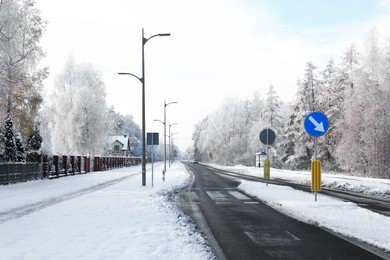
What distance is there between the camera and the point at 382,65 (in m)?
36.5

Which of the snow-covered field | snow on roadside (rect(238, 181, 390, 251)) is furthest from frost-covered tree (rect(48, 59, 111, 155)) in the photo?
snow on roadside (rect(238, 181, 390, 251))

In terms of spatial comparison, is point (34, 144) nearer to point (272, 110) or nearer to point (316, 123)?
point (316, 123)

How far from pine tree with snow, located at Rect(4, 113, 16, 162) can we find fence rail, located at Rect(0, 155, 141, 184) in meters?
1.13

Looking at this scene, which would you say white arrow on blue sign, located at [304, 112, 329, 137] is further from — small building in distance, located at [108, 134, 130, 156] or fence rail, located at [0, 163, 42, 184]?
small building in distance, located at [108, 134, 130, 156]

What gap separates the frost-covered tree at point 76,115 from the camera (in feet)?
163

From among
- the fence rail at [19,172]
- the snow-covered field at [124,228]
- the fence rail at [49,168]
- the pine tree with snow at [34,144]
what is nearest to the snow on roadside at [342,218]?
the snow-covered field at [124,228]

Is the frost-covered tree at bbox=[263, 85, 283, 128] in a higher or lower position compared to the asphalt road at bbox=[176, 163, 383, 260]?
higher

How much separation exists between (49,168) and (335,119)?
123ft

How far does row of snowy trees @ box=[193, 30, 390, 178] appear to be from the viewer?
35.2 meters

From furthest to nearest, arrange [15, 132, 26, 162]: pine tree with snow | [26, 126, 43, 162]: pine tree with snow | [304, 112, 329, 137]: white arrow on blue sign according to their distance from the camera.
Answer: [26, 126, 43, 162]: pine tree with snow → [15, 132, 26, 162]: pine tree with snow → [304, 112, 329, 137]: white arrow on blue sign

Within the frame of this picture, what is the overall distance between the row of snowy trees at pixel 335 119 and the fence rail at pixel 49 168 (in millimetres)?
27053

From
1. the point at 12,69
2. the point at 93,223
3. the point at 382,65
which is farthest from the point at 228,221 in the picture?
the point at 382,65

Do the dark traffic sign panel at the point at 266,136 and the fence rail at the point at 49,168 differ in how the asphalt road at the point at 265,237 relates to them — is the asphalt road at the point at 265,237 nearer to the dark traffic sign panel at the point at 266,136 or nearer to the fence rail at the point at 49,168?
the dark traffic sign panel at the point at 266,136

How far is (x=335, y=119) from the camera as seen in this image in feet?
170
